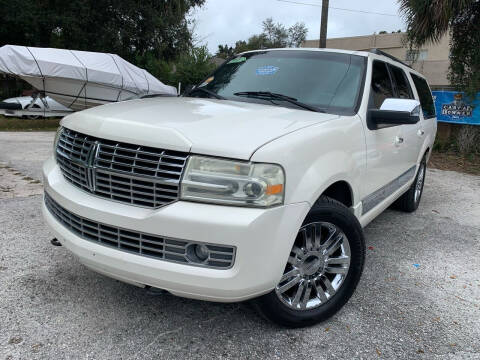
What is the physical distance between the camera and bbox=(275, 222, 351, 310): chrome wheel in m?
2.46

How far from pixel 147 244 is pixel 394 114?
199 cm

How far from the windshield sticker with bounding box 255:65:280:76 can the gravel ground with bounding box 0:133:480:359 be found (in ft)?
6.14

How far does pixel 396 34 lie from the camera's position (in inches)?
1216

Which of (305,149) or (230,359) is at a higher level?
(305,149)

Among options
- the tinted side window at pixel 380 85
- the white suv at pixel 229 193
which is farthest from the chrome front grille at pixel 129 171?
the tinted side window at pixel 380 85

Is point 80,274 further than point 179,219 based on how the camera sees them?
Yes

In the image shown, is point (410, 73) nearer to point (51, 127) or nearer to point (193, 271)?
point (193, 271)

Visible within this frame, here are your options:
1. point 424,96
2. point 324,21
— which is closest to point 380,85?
point 424,96

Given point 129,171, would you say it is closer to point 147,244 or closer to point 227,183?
point 147,244

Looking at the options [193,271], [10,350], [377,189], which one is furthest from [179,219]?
[377,189]

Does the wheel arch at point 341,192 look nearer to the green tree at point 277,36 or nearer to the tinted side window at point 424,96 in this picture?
the tinted side window at point 424,96

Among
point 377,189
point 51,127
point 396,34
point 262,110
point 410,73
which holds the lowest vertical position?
point 51,127

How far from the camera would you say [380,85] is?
12.0 feet

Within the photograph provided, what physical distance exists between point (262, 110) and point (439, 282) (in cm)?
206
